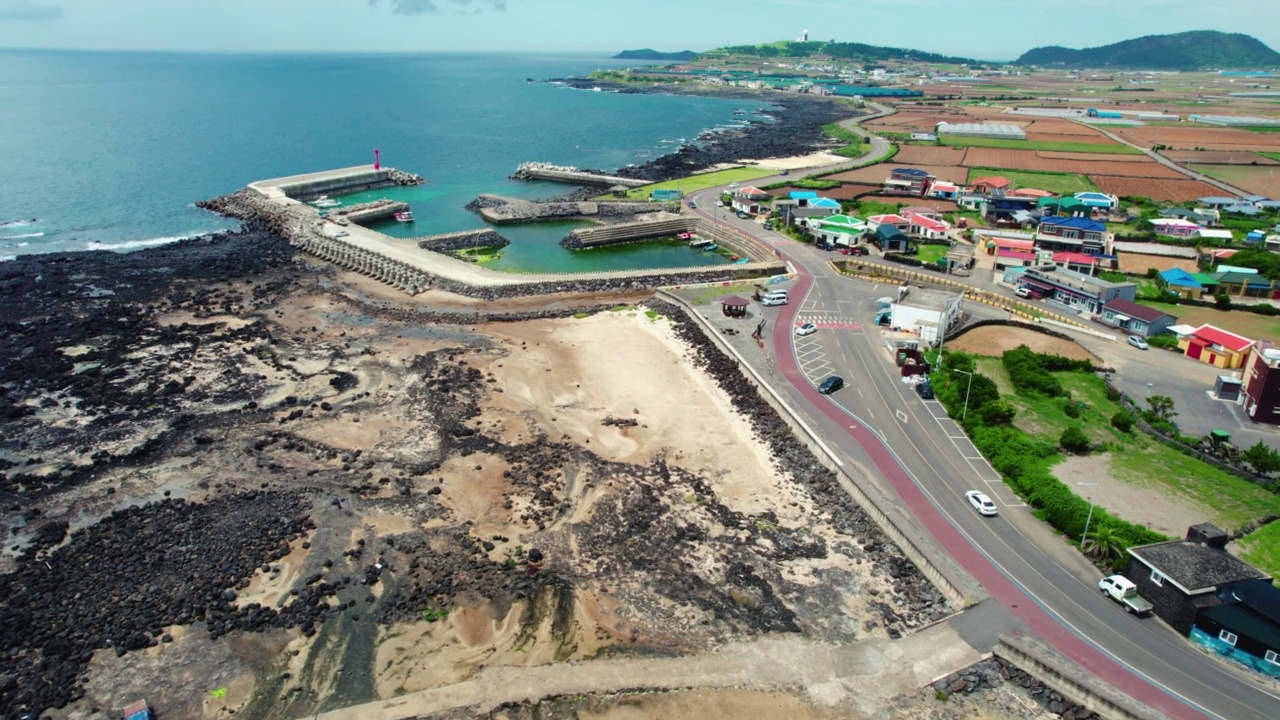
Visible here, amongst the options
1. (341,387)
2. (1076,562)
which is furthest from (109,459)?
(1076,562)

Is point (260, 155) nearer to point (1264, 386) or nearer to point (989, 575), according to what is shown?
point (989, 575)

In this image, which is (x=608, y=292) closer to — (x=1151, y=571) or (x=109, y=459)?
(x=109, y=459)

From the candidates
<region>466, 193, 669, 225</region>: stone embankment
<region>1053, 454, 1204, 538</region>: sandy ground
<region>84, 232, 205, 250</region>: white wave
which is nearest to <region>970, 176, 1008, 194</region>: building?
<region>466, 193, 669, 225</region>: stone embankment

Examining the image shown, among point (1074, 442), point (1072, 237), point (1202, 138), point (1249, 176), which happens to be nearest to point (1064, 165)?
point (1249, 176)

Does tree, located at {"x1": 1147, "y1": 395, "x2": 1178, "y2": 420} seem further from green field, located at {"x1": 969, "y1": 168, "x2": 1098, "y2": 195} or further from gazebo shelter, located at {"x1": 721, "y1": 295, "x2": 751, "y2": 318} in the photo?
green field, located at {"x1": 969, "y1": 168, "x2": 1098, "y2": 195}

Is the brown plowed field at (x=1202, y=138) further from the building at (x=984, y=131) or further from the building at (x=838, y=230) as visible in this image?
Answer: the building at (x=838, y=230)

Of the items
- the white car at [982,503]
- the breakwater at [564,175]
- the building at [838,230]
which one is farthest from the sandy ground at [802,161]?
the white car at [982,503]
